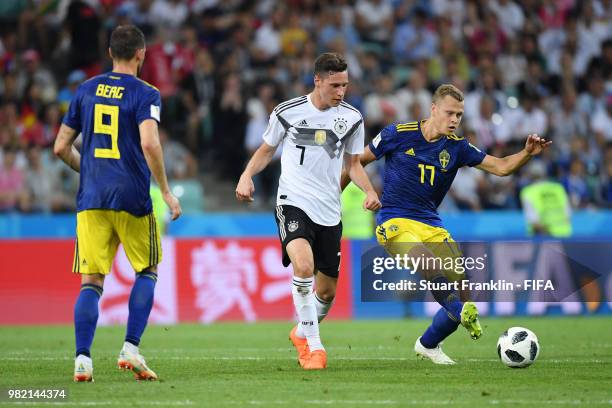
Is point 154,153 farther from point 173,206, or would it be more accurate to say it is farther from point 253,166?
point 253,166

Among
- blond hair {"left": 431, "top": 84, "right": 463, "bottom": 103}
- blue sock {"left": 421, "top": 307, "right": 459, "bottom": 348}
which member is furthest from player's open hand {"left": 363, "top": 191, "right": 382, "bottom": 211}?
blond hair {"left": 431, "top": 84, "right": 463, "bottom": 103}

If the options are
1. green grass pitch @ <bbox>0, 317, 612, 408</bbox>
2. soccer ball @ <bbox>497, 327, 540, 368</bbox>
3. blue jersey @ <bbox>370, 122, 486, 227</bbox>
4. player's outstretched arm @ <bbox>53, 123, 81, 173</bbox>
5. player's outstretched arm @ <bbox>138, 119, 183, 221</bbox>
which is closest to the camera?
green grass pitch @ <bbox>0, 317, 612, 408</bbox>

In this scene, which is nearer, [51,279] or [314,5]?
[51,279]

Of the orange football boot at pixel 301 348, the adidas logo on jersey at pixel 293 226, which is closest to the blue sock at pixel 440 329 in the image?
the orange football boot at pixel 301 348

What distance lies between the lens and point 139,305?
823 centimetres

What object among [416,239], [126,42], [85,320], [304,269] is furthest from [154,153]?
[416,239]

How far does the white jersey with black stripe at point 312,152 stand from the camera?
9344 mm

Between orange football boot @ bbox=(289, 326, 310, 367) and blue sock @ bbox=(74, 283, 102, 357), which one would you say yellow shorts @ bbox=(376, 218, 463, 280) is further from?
blue sock @ bbox=(74, 283, 102, 357)

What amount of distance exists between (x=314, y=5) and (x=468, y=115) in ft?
13.1

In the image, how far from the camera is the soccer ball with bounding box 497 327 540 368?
356 inches

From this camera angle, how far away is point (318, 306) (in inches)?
390

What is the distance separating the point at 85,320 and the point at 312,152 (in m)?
2.51

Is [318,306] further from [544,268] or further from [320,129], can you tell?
[544,268]

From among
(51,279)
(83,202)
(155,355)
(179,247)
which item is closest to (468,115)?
(179,247)
